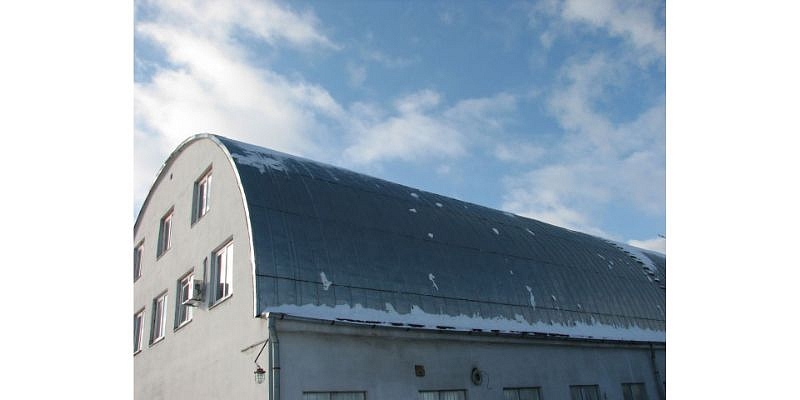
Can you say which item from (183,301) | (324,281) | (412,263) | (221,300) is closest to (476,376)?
(412,263)

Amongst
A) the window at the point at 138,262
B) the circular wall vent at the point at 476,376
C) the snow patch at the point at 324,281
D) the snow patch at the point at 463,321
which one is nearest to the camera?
the snow patch at the point at 463,321

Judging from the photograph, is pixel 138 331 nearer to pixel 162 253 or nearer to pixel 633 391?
pixel 162 253

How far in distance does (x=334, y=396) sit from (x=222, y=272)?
4.42m

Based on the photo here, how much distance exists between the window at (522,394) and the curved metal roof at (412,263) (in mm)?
1474

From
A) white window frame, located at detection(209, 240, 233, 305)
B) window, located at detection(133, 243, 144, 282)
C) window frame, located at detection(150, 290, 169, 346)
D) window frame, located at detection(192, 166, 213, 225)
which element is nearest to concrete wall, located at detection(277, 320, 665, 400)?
white window frame, located at detection(209, 240, 233, 305)

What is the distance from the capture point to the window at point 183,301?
15.3 metres

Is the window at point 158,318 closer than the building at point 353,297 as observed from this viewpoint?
No

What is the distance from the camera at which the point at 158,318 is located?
17.4 m

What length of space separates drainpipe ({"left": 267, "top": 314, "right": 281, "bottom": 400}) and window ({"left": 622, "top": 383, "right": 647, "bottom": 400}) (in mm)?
11307

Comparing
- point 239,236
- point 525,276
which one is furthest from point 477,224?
point 239,236

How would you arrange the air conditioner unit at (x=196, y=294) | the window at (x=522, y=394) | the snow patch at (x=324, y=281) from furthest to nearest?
the window at (x=522, y=394), the air conditioner unit at (x=196, y=294), the snow patch at (x=324, y=281)

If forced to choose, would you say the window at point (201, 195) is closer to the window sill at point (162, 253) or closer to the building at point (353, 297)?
the building at point (353, 297)

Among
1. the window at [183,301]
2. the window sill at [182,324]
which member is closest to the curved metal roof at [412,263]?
the window at [183,301]

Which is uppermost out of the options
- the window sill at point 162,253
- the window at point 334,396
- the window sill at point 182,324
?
the window sill at point 162,253
